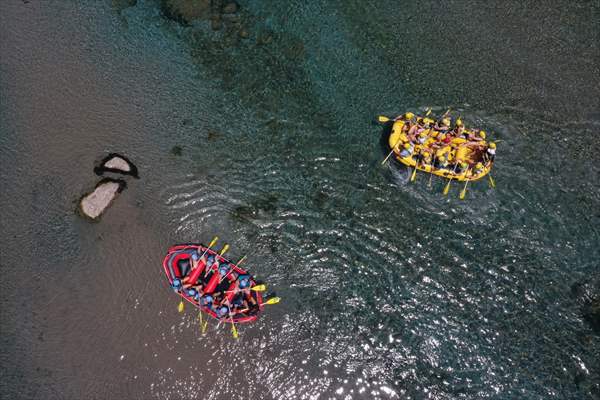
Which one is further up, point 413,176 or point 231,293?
point 413,176

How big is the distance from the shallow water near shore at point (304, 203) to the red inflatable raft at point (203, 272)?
438 mm

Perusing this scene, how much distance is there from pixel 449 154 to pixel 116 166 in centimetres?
1126

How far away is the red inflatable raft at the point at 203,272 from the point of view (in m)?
13.2

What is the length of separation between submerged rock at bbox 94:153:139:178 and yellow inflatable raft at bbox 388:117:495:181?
29.1ft

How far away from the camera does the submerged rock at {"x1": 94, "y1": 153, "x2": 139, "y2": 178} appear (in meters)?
15.5

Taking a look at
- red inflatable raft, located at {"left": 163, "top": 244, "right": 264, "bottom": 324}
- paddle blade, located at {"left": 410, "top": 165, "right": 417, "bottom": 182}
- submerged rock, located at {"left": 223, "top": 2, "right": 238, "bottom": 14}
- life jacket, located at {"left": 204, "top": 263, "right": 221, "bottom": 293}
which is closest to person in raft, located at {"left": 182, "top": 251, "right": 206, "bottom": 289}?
red inflatable raft, located at {"left": 163, "top": 244, "right": 264, "bottom": 324}

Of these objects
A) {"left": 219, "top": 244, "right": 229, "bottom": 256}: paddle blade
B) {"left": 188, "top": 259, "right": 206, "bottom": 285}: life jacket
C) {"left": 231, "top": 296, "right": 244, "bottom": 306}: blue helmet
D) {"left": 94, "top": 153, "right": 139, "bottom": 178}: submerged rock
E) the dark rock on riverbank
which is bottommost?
{"left": 231, "top": 296, "right": 244, "bottom": 306}: blue helmet

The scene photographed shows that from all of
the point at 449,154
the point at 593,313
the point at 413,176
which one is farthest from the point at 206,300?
the point at 593,313

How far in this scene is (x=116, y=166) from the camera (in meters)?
15.6

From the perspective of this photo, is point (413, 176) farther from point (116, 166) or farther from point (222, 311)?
point (116, 166)

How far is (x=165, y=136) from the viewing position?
16375 mm

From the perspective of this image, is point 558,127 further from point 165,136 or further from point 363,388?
point 165,136

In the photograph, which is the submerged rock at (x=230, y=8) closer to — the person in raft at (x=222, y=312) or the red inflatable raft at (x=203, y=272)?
the red inflatable raft at (x=203, y=272)

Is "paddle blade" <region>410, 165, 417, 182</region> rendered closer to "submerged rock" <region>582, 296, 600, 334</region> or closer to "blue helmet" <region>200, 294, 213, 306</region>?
"submerged rock" <region>582, 296, 600, 334</region>
